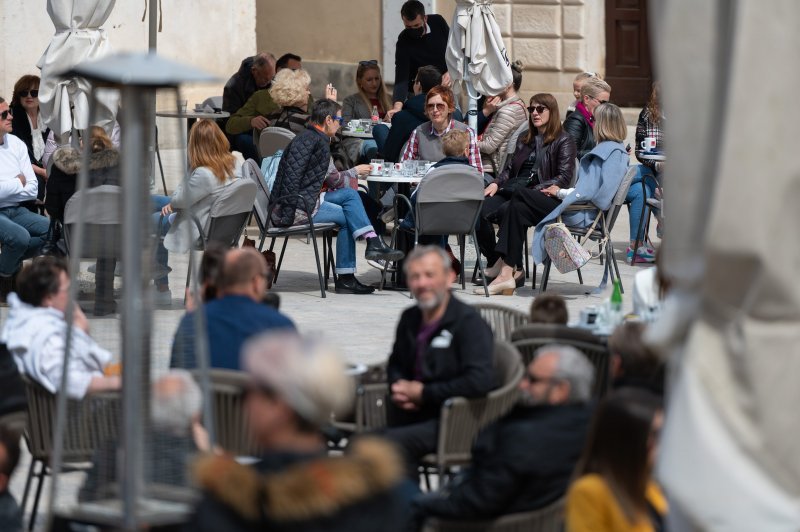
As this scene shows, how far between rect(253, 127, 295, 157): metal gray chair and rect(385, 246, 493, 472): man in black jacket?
22.4 ft

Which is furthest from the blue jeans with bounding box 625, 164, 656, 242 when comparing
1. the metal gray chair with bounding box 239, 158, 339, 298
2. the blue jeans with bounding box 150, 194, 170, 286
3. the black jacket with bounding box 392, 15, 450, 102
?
the blue jeans with bounding box 150, 194, 170, 286

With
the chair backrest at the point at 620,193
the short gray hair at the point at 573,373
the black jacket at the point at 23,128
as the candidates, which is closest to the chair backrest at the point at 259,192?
the black jacket at the point at 23,128

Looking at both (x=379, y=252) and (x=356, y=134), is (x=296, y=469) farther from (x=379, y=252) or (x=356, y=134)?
(x=356, y=134)

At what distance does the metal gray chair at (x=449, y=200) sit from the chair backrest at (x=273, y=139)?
2.06m

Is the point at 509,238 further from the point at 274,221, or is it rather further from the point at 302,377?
the point at 302,377

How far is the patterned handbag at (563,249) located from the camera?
35.5ft

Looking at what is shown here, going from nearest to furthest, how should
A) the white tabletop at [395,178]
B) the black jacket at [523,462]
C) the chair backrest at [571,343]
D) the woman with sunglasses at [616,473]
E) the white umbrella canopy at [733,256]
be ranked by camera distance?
the white umbrella canopy at [733,256] → the woman with sunglasses at [616,473] → the black jacket at [523,462] → the chair backrest at [571,343] → the white tabletop at [395,178]

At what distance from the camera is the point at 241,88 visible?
14.7m

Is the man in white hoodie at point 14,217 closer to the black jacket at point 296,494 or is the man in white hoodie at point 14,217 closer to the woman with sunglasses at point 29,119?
the woman with sunglasses at point 29,119

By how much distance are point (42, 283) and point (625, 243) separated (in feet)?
30.0

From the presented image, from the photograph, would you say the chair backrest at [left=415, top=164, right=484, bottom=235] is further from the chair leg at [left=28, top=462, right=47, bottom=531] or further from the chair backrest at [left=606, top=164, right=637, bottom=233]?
the chair leg at [left=28, top=462, right=47, bottom=531]

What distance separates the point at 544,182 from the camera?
37.1ft

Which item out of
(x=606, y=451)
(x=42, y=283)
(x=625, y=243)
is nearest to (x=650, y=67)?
(x=625, y=243)

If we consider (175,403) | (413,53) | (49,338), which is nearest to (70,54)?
(413,53)
